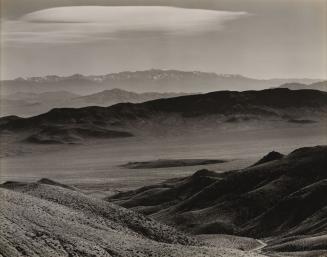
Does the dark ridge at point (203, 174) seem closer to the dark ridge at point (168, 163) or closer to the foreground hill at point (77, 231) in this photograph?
the foreground hill at point (77, 231)

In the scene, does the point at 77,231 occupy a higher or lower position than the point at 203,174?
higher

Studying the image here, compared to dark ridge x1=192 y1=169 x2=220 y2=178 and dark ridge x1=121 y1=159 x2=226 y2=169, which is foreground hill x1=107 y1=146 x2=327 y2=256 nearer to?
dark ridge x1=192 y1=169 x2=220 y2=178

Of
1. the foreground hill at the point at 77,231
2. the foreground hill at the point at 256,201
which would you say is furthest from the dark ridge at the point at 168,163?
the foreground hill at the point at 77,231

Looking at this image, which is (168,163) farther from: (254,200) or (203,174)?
(254,200)

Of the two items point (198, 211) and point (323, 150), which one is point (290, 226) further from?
point (323, 150)

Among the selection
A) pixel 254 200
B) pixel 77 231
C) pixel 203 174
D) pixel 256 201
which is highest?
pixel 77 231

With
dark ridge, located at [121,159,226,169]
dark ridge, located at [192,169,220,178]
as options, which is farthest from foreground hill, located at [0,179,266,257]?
dark ridge, located at [121,159,226,169]

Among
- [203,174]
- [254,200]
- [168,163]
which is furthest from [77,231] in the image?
[168,163]

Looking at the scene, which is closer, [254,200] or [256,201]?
[256,201]
